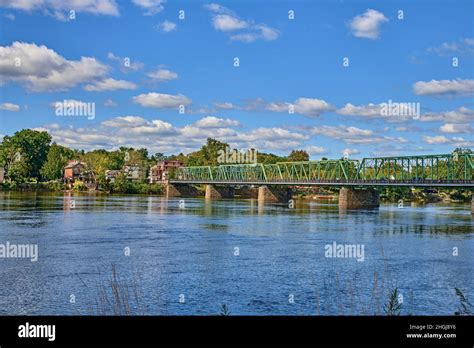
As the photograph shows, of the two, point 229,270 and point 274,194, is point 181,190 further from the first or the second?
point 229,270

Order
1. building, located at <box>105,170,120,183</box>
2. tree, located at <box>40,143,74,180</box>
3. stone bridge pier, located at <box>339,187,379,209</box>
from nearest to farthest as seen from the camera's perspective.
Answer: stone bridge pier, located at <box>339,187,379,209</box>
building, located at <box>105,170,120,183</box>
tree, located at <box>40,143,74,180</box>

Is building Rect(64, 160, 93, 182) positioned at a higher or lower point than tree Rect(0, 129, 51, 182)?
lower

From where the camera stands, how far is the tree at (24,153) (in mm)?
172375

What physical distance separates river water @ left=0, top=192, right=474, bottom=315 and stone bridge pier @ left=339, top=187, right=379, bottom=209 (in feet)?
201

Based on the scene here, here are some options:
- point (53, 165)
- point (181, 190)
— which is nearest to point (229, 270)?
point (181, 190)

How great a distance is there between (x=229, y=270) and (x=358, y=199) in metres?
93.2

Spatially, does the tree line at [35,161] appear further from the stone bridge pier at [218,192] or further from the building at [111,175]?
the stone bridge pier at [218,192]

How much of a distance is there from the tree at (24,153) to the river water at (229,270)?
396 feet

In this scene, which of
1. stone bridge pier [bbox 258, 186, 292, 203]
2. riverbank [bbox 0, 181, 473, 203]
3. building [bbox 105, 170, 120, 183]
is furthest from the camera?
building [bbox 105, 170, 120, 183]

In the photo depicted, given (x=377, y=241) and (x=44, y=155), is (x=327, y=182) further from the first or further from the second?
(x=44, y=155)

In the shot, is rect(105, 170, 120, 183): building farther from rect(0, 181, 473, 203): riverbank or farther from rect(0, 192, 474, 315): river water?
rect(0, 192, 474, 315): river water

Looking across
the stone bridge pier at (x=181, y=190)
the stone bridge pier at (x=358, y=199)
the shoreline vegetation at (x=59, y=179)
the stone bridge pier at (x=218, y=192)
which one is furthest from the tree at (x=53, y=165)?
the stone bridge pier at (x=358, y=199)

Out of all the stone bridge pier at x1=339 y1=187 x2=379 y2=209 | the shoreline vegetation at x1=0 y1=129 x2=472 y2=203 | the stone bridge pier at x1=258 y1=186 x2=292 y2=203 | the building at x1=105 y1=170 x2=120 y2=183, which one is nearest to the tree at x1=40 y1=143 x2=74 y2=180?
the shoreline vegetation at x1=0 y1=129 x2=472 y2=203

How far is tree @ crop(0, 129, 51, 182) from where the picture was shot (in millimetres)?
172375
